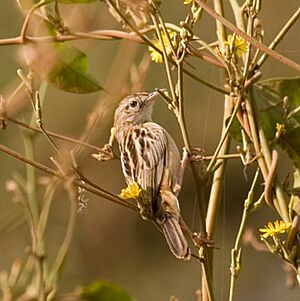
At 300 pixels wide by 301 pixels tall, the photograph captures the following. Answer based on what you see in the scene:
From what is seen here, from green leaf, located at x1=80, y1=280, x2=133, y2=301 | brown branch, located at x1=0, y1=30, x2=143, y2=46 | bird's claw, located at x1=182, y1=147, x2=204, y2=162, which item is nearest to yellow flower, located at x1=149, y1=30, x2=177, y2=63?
brown branch, located at x1=0, y1=30, x2=143, y2=46

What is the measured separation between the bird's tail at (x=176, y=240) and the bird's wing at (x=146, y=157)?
0.19 m

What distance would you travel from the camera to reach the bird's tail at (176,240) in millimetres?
2338

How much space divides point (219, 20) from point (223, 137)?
0.72 ft

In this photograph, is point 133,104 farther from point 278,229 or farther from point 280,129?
point 278,229

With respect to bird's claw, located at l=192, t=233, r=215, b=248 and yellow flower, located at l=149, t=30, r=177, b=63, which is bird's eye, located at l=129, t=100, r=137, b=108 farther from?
bird's claw, located at l=192, t=233, r=215, b=248

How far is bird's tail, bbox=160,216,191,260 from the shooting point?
7.67 feet

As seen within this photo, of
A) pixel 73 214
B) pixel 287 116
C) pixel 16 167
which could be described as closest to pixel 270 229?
pixel 287 116

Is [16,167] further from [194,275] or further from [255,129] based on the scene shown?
[255,129]

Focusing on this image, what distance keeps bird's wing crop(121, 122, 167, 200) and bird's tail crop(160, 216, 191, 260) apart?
187 millimetres

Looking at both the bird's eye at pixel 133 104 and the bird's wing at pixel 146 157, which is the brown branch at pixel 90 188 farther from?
the bird's eye at pixel 133 104

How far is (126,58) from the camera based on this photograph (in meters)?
2.28

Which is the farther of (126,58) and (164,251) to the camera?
(164,251)

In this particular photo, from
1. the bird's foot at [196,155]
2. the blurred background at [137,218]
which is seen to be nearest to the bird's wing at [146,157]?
the bird's foot at [196,155]

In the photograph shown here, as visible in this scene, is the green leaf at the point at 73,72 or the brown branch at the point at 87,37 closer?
the brown branch at the point at 87,37
